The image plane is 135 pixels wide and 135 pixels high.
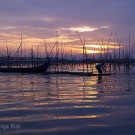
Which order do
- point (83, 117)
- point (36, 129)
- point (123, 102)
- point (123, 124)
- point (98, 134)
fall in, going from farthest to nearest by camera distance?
point (123, 102) → point (83, 117) → point (123, 124) → point (36, 129) → point (98, 134)

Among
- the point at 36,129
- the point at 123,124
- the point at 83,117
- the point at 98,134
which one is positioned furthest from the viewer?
the point at 83,117

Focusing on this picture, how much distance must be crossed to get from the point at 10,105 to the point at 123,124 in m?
4.52

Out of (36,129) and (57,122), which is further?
(57,122)

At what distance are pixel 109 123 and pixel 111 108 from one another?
251 cm

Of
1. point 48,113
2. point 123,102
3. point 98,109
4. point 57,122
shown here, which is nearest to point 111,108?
point 98,109

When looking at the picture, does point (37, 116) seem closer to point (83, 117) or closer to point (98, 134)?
point (83, 117)

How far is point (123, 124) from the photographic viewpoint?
26.9 feet

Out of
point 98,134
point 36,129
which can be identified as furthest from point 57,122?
point 98,134

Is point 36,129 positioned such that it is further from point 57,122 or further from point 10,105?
point 10,105

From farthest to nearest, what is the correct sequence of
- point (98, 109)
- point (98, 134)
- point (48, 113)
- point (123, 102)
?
point (123, 102)
point (98, 109)
point (48, 113)
point (98, 134)

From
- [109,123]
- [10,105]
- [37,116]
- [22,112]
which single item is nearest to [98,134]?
[109,123]

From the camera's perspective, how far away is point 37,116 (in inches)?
363

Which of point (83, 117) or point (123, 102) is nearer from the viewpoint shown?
point (83, 117)

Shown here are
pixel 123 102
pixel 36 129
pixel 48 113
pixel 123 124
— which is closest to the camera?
pixel 36 129
